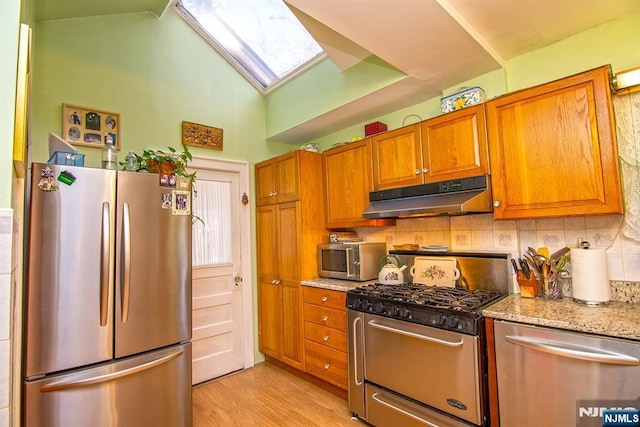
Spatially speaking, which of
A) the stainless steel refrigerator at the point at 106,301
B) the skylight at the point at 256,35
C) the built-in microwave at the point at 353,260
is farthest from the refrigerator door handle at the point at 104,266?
the skylight at the point at 256,35

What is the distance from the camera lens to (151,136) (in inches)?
110

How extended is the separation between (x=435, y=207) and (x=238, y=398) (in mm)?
2267

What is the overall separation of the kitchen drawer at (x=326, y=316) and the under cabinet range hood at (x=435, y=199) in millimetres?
838

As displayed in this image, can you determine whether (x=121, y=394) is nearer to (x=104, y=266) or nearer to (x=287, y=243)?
(x=104, y=266)

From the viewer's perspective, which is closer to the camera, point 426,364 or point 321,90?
point 426,364

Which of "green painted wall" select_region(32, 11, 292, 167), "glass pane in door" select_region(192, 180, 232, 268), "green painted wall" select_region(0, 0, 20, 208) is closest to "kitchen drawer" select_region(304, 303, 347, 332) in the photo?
"glass pane in door" select_region(192, 180, 232, 268)

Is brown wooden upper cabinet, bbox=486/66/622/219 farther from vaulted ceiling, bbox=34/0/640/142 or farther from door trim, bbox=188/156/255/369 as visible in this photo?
door trim, bbox=188/156/255/369

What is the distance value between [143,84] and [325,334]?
271 cm

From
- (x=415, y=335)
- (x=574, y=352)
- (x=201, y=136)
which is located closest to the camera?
(x=574, y=352)

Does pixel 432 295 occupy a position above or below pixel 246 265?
below

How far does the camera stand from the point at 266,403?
2.57 metres

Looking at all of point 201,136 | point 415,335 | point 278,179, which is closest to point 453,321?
point 415,335

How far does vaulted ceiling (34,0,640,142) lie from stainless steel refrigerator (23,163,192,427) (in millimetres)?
1449

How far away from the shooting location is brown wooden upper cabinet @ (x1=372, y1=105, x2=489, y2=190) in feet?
6.82
